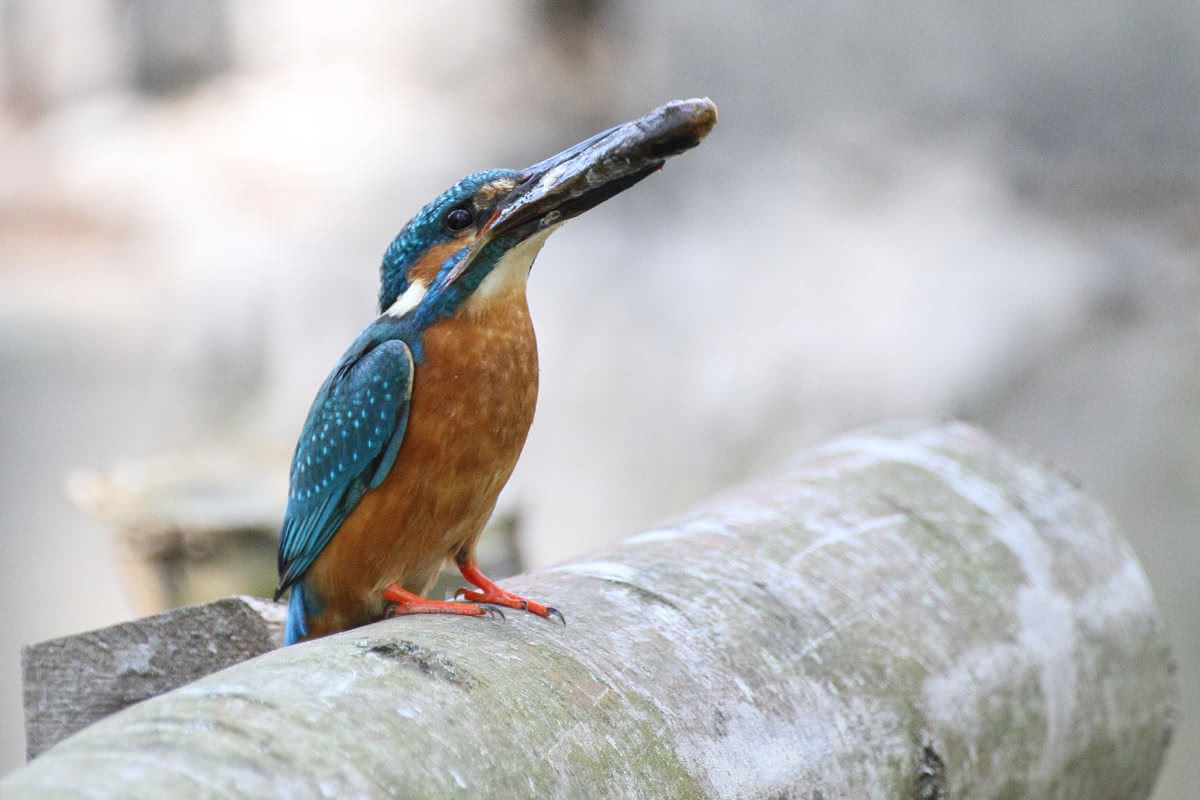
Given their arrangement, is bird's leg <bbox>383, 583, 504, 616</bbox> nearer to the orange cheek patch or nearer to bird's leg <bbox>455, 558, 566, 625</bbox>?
bird's leg <bbox>455, 558, 566, 625</bbox>

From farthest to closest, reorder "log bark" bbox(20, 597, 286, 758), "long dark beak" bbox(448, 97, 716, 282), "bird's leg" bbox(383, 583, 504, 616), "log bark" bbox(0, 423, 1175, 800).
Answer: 1. "log bark" bbox(20, 597, 286, 758)
2. "bird's leg" bbox(383, 583, 504, 616)
3. "long dark beak" bbox(448, 97, 716, 282)
4. "log bark" bbox(0, 423, 1175, 800)

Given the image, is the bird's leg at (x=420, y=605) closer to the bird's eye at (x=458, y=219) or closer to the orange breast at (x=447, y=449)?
the orange breast at (x=447, y=449)

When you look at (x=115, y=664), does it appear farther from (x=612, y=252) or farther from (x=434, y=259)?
(x=612, y=252)

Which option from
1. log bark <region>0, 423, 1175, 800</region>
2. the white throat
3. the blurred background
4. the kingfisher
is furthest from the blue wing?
the blurred background

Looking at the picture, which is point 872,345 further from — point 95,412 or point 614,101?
point 95,412

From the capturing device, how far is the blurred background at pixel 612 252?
3.79m

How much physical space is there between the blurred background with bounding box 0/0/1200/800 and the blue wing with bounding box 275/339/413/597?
1490 millimetres

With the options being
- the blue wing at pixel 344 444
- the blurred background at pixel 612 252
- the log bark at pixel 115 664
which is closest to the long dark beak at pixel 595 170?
the blue wing at pixel 344 444

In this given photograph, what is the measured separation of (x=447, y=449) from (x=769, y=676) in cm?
47

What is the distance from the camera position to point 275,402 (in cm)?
479

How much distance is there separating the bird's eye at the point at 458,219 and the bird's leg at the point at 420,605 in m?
0.46

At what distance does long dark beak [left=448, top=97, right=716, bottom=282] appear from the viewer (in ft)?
4.57

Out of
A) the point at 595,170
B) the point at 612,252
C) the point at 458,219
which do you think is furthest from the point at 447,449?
the point at 612,252

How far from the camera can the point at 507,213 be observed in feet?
5.14
